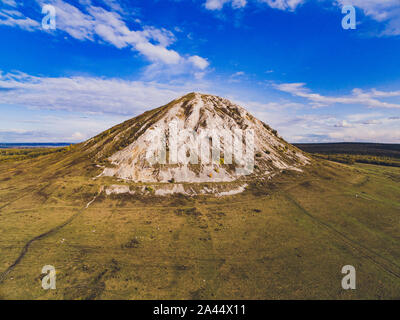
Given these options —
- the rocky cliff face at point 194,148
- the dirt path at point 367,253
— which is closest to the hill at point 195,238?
the dirt path at point 367,253

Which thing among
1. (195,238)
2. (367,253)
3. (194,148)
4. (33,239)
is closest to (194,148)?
(194,148)

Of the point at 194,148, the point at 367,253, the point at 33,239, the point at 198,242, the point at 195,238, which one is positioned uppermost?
the point at 194,148

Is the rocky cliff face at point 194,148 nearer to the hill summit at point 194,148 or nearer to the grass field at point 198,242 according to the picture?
the hill summit at point 194,148

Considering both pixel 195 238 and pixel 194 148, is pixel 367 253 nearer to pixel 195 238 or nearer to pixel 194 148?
pixel 195 238

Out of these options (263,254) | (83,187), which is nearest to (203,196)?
(263,254)

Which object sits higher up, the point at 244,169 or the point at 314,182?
the point at 244,169
